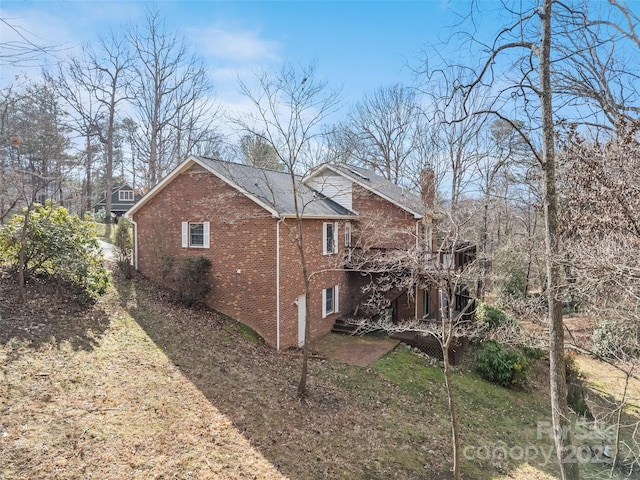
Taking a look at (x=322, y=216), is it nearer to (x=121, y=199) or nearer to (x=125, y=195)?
(x=125, y=195)

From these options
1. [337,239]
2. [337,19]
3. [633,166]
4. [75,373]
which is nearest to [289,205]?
[337,239]

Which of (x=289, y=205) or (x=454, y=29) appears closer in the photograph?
(x=454, y=29)

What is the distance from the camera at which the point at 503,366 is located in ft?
44.9

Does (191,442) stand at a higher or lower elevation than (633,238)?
lower

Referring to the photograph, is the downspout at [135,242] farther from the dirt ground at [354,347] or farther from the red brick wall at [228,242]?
the dirt ground at [354,347]

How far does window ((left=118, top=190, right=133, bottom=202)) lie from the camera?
4262 centimetres

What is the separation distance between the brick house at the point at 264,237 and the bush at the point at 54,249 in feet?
10.4

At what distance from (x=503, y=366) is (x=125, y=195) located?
4182 centimetres

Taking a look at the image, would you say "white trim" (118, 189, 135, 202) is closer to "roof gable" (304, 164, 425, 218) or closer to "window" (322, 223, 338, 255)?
"roof gable" (304, 164, 425, 218)

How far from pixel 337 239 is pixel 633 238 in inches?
448

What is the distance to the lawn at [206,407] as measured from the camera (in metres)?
6.52

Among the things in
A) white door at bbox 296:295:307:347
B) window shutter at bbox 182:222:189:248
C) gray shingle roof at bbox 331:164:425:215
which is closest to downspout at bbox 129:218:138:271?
window shutter at bbox 182:222:189:248

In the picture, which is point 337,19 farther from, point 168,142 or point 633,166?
point 168,142

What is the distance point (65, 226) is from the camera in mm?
11875
